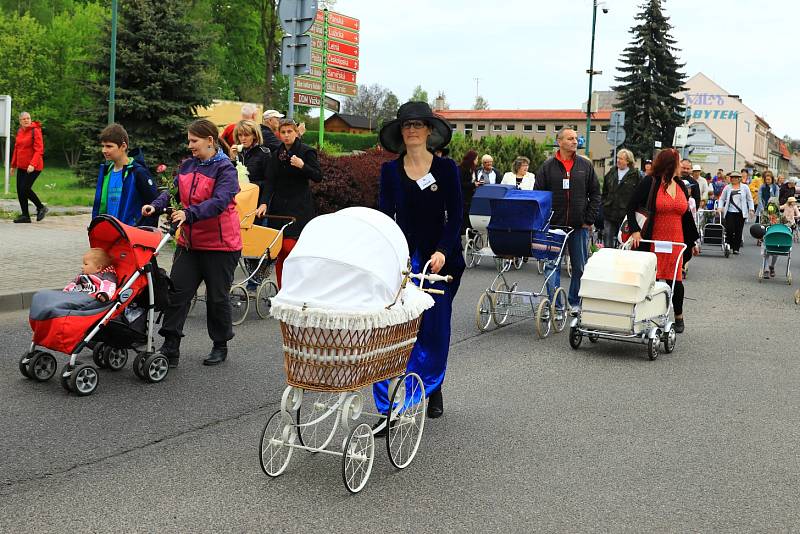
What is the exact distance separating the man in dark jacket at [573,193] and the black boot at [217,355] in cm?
432

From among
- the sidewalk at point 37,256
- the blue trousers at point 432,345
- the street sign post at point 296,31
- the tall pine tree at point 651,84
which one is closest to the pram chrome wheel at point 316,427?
the blue trousers at point 432,345

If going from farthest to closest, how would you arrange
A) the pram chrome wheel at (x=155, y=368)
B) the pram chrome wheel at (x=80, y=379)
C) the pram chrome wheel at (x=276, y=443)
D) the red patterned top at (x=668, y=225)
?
1. the red patterned top at (x=668, y=225)
2. the pram chrome wheel at (x=155, y=368)
3. the pram chrome wheel at (x=80, y=379)
4. the pram chrome wheel at (x=276, y=443)

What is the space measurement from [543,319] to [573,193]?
1.58 meters

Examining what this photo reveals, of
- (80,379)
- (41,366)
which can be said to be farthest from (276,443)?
(41,366)

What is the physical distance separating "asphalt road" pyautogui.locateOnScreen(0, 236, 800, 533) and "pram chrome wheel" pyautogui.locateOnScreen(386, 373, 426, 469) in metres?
0.11

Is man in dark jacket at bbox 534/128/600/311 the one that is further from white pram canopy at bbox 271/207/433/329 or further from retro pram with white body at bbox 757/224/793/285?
retro pram with white body at bbox 757/224/793/285

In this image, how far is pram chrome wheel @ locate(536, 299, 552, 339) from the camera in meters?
9.99

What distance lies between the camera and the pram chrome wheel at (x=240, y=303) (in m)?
10.2

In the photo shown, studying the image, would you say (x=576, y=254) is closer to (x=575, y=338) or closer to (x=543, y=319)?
(x=543, y=319)

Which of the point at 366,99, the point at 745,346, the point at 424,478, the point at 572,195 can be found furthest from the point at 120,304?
the point at 366,99

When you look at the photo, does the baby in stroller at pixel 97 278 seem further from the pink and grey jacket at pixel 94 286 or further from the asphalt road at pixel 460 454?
the asphalt road at pixel 460 454

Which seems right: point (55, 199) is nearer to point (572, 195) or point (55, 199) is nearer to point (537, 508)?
point (572, 195)

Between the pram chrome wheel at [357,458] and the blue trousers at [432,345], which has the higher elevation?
the blue trousers at [432,345]

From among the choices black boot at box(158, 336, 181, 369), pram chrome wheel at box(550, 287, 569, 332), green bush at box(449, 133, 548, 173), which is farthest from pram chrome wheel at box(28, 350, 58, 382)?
green bush at box(449, 133, 548, 173)
